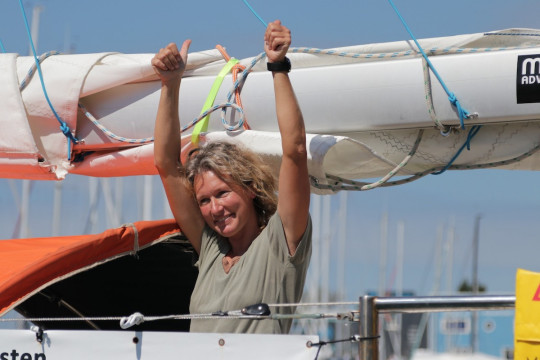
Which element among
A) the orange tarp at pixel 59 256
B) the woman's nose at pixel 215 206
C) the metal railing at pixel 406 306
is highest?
the woman's nose at pixel 215 206

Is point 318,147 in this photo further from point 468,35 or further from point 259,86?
point 468,35

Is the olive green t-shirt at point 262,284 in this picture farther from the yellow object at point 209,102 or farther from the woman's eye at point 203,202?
the yellow object at point 209,102

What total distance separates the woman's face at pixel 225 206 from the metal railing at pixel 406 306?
841 mm

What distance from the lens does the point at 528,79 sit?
140 inches

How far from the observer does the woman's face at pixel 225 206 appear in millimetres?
3484

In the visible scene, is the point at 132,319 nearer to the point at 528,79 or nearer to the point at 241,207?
the point at 241,207

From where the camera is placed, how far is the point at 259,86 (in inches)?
155

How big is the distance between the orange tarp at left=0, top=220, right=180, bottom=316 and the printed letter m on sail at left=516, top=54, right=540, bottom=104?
1.41 m

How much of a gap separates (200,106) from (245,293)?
3.49ft

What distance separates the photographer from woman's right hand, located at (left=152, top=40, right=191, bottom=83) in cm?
371

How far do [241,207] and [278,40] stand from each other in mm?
626

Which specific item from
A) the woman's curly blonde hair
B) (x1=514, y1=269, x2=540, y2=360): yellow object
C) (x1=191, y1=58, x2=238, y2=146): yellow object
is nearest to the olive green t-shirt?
the woman's curly blonde hair

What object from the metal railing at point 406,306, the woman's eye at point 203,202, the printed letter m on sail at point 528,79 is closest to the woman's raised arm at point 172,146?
the woman's eye at point 203,202

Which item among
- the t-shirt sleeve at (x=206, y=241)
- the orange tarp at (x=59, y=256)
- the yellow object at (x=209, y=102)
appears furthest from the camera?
the yellow object at (x=209, y=102)
